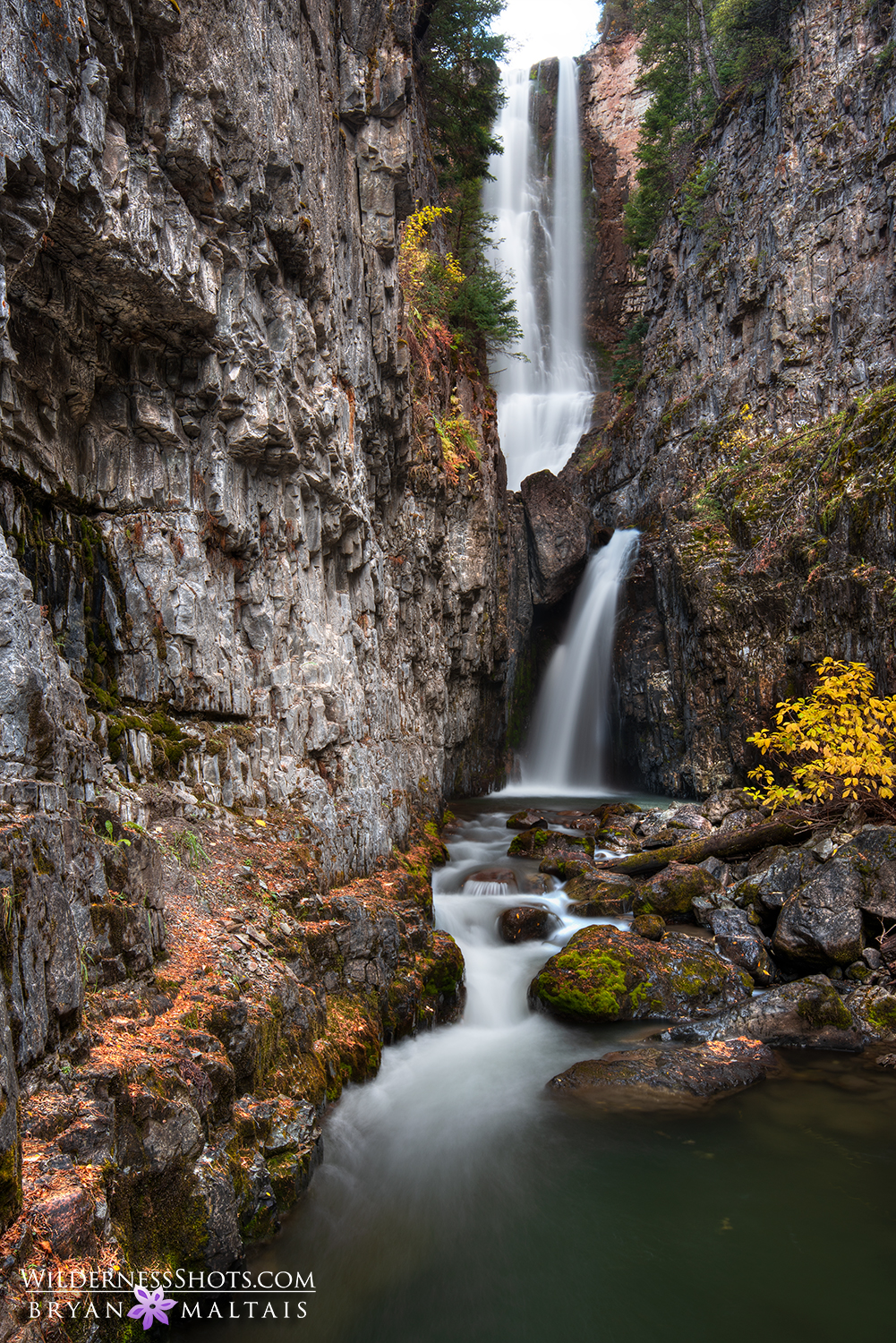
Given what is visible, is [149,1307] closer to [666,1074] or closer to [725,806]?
[666,1074]

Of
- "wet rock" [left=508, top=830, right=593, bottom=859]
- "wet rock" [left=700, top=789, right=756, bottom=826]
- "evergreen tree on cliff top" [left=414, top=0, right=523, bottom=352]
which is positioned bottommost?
"wet rock" [left=508, top=830, right=593, bottom=859]

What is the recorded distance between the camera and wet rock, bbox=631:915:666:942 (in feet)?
31.8

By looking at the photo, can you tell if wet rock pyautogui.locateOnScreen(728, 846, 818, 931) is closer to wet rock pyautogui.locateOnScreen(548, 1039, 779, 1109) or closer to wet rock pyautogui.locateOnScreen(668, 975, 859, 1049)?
wet rock pyautogui.locateOnScreen(668, 975, 859, 1049)

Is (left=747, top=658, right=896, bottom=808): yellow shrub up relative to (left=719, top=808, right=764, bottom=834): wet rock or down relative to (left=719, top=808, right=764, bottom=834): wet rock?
up

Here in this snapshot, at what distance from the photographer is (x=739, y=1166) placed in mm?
5836

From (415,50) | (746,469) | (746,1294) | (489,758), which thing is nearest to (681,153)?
(415,50)

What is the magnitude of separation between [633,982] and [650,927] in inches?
58.1

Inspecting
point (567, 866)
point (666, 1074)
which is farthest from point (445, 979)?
point (567, 866)

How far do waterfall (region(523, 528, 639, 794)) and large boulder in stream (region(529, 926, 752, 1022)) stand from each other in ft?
44.1

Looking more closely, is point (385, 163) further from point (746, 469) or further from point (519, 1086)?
point (519, 1086)

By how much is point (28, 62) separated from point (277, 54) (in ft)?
15.9

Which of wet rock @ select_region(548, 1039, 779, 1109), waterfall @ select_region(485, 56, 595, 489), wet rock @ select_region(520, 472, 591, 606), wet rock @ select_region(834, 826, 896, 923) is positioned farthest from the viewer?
waterfall @ select_region(485, 56, 595, 489)

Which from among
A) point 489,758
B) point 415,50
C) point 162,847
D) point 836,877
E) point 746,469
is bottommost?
point 489,758

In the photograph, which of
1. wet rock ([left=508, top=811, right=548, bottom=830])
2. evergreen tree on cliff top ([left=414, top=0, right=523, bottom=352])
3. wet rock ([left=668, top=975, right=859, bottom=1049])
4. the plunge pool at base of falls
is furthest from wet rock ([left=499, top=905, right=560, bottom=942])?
evergreen tree on cliff top ([left=414, top=0, right=523, bottom=352])
